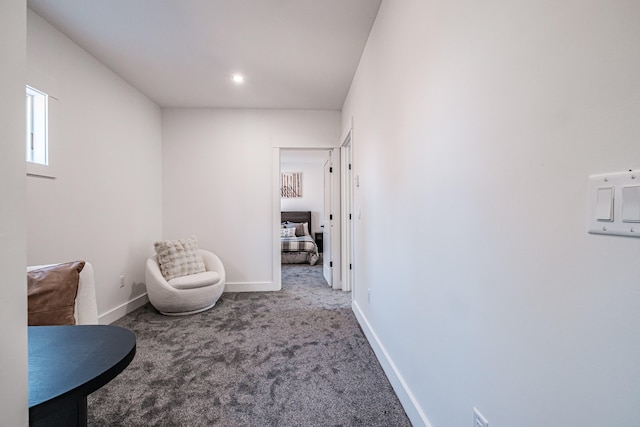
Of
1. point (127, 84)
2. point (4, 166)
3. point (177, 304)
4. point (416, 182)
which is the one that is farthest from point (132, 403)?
point (127, 84)

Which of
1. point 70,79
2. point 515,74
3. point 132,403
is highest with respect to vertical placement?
point 70,79

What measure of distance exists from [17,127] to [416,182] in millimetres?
1364

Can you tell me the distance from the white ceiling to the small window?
0.62 meters

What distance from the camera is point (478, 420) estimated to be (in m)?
0.88

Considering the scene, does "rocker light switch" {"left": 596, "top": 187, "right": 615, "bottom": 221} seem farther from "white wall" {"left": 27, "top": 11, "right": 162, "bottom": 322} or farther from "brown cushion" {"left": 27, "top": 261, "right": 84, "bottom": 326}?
"white wall" {"left": 27, "top": 11, "right": 162, "bottom": 322}

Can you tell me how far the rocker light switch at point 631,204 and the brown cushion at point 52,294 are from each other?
7.41 feet

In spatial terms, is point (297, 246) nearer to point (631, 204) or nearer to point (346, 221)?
point (346, 221)

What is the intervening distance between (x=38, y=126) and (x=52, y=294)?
1.48 meters

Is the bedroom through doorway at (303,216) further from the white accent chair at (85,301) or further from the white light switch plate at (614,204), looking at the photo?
the white light switch plate at (614,204)

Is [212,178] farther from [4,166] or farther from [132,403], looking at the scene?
[4,166]

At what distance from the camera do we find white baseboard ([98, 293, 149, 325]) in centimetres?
265

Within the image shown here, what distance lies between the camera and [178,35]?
2.21m

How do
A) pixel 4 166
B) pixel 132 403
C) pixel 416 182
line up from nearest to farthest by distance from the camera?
1. pixel 4 166
2. pixel 416 182
3. pixel 132 403

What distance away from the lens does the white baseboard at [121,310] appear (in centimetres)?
265
